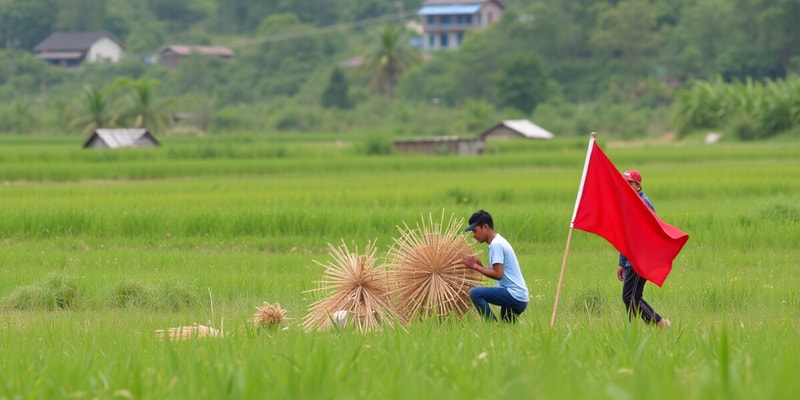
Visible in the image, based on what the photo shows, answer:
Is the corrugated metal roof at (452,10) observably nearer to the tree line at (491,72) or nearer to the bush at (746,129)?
the tree line at (491,72)

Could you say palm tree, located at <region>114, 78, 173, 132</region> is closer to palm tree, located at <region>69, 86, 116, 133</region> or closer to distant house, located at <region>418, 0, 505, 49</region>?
palm tree, located at <region>69, 86, 116, 133</region>

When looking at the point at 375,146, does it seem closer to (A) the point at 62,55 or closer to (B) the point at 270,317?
(B) the point at 270,317

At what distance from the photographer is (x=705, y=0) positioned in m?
81.7

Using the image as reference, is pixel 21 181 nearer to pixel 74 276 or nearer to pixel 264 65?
pixel 74 276

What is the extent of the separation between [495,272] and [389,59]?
228 feet

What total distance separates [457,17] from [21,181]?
77968mm

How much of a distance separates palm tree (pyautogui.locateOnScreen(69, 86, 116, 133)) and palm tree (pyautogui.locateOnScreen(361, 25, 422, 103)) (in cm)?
2664

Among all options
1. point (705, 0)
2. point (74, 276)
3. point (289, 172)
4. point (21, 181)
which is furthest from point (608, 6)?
point (74, 276)

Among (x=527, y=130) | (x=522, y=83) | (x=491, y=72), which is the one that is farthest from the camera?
(x=491, y=72)

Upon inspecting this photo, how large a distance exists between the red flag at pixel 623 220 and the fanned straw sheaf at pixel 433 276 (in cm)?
100

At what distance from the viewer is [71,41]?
321 feet

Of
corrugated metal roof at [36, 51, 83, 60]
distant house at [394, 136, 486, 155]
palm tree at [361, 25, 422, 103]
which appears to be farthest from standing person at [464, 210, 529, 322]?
corrugated metal roof at [36, 51, 83, 60]

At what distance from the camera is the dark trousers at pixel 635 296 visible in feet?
34.5

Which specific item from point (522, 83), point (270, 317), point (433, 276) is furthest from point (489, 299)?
point (522, 83)
